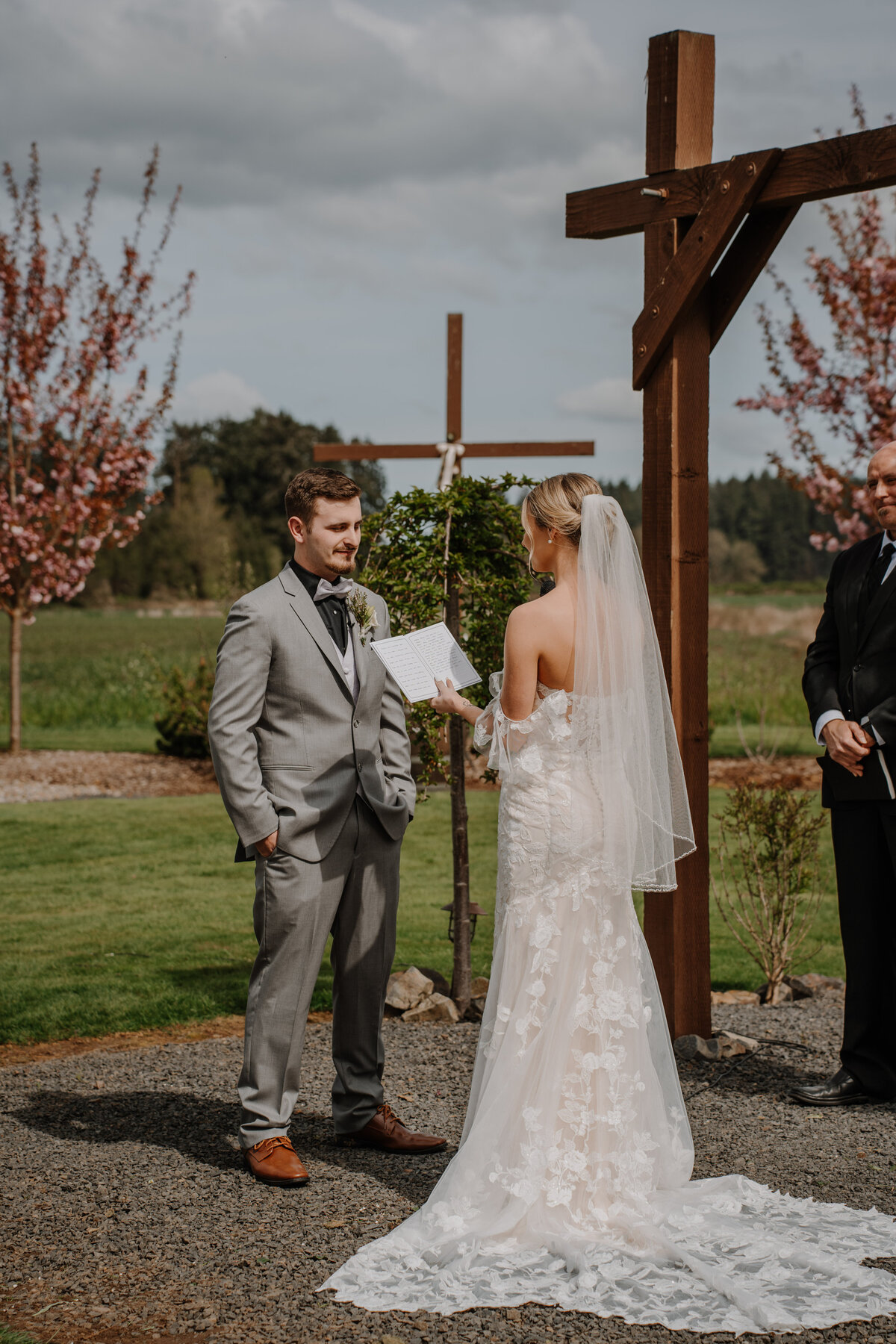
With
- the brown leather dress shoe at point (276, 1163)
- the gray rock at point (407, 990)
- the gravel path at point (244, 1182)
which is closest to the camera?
the gravel path at point (244, 1182)

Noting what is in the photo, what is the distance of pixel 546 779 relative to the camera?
361cm

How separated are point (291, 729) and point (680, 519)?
78.6 inches

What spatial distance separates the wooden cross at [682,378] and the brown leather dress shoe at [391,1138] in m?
1.36

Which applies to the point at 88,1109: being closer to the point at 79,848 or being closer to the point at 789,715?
the point at 79,848

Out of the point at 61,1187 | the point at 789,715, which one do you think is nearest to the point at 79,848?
the point at 61,1187

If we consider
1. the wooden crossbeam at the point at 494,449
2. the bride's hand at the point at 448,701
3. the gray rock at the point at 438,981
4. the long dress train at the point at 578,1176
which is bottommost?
the gray rock at the point at 438,981

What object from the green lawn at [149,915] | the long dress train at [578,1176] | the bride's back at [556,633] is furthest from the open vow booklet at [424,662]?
the green lawn at [149,915]

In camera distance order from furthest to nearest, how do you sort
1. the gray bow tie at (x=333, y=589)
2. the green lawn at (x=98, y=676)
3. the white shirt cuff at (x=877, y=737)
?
the green lawn at (x=98, y=676)
the white shirt cuff at (x=877, y=737)
the gray bow tie at (x=333, y=589)

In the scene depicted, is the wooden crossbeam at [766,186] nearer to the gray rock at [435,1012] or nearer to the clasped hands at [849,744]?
the clasped hands at [849,744]

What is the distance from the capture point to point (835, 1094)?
459 centimetres

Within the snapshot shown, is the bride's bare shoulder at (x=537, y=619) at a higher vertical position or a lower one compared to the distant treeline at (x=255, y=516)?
lower

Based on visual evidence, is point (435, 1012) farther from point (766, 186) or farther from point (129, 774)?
point (129, 774)

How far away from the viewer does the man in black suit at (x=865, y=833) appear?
453 centimetres

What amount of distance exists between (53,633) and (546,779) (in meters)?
38.6
